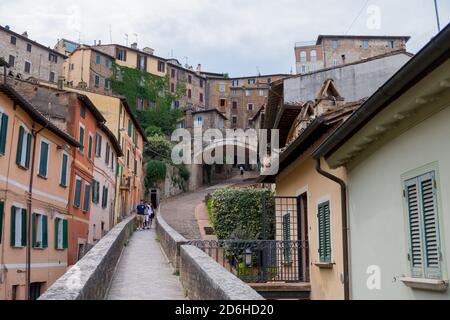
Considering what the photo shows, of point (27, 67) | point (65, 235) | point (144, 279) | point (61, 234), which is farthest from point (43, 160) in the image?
point (27, 67)

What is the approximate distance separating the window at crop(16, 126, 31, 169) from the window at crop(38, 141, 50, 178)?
127 centimetres

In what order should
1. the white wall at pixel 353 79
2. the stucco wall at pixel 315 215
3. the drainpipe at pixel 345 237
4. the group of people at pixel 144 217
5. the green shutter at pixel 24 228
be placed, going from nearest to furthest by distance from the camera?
the drainpipe at pixel 345 237
the stucco wall at pixel 315 215
the white wall at pixel 353 79
the green shutter at pixel 24 228
the group of people at pixel 144 217

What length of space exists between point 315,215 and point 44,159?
496 inches

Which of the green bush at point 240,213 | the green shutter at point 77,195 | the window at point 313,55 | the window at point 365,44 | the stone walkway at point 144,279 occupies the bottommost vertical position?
the stone walkway at point 144,279

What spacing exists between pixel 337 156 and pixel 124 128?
3106 cm

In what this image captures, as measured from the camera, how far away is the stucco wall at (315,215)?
8.91 meters

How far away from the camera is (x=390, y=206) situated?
6.57 m

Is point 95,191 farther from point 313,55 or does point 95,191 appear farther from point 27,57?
point 313,55

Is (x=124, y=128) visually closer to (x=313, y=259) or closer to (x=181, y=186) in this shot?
(x=181, y=186)

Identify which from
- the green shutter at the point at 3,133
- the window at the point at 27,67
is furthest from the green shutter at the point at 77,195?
the window at the point at 27,67

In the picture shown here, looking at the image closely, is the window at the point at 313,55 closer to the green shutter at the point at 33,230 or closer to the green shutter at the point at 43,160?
the green shutter at the point at 43,160

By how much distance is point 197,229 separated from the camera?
27203 millimetres

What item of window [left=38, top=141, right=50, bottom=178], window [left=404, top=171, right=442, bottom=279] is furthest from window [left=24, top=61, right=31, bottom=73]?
window [left=404, top=171, right=442, bottom=279]

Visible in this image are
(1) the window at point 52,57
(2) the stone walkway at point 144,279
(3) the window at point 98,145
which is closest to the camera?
(2) the stone walkway at point 144,279
